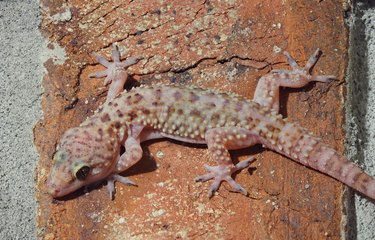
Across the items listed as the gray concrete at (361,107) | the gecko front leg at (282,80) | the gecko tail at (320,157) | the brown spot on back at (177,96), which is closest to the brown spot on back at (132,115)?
the brown spot on back at (177,96)

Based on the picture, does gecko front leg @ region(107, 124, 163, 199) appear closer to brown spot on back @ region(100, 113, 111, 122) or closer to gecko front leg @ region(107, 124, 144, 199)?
gecko front leg @ region(107, 124, 144, 199)

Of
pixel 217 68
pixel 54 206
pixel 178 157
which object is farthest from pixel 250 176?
pixel 54 206

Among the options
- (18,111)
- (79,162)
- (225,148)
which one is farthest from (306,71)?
(18,111)

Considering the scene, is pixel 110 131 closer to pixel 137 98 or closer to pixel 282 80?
pixel 137 98

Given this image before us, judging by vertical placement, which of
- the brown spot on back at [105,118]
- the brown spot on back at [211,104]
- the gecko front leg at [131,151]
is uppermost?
the brown spot on back at [211,104]

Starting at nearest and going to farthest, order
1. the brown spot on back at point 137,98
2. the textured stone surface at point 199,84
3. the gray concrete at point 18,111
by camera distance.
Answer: the textured stone surface at point 199,84
the gray concrete at point 18,111
the brown spot on back at point 137,98

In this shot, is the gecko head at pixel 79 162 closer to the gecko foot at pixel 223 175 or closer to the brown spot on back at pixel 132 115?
the brown spot on back at pixel 132 115
